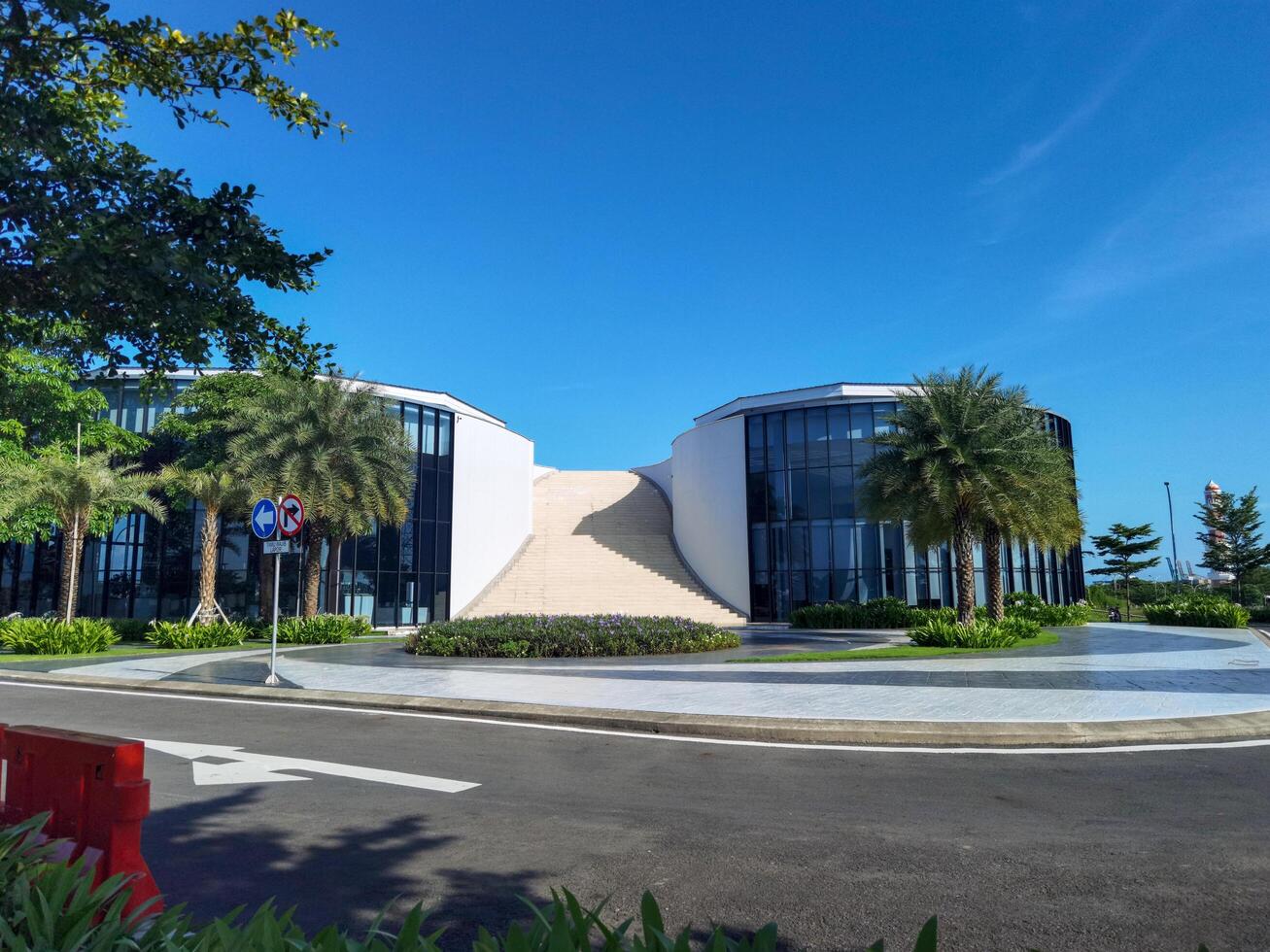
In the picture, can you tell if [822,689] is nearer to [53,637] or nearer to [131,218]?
[131,218]

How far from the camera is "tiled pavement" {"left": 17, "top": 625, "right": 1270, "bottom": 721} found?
9.77 meters

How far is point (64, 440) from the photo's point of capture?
2633 centimetres

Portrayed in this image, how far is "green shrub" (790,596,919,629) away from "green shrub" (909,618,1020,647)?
7.35 m

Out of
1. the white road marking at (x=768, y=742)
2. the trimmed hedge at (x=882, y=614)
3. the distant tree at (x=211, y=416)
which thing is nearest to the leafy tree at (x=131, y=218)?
the white road marking at (x=768, y=742)

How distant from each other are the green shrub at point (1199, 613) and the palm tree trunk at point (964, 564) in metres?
12.9

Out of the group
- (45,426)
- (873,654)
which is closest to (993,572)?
(873,654)

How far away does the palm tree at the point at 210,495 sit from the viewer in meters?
23.3

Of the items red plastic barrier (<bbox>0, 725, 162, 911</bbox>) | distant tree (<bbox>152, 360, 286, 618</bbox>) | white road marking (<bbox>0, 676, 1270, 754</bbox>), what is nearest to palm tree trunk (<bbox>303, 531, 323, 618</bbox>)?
distant tree (<bbox>152, 360, 286, 618</bbox>)

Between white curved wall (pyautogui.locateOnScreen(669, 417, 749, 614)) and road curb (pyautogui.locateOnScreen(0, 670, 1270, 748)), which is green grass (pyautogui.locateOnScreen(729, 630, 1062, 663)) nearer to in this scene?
road curb (pyautogui.locateOnScreen(0, 670, 1270, 748))

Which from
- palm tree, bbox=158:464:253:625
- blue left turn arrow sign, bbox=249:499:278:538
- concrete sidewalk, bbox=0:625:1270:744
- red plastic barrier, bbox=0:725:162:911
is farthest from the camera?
palm tree, bbox=158:464:253:625

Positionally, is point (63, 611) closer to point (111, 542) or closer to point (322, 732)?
point (111, 542)

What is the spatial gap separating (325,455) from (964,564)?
18.5 metres

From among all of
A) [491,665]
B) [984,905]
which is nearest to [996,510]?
[491,665]

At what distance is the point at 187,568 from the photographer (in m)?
29.7
